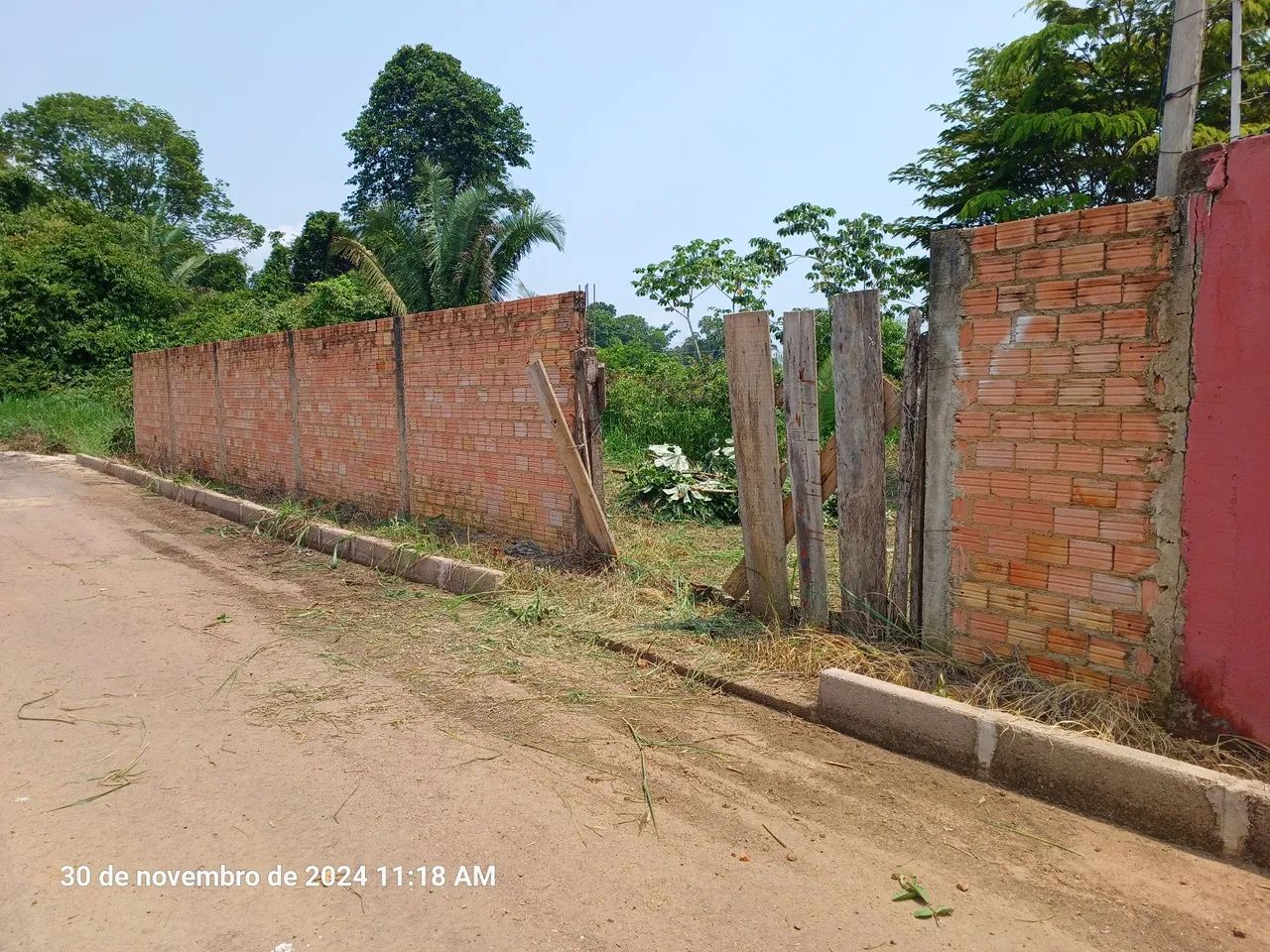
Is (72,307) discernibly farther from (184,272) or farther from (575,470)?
(575,470)

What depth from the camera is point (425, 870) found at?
2.84 meters

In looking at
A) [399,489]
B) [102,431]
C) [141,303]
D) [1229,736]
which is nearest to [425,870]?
[1229,736]

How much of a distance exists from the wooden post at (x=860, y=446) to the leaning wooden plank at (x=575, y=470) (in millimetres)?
2194

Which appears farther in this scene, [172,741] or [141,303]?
[141,303]

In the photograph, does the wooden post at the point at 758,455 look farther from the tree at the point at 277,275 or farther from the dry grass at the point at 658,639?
the tree at the point at 277,275

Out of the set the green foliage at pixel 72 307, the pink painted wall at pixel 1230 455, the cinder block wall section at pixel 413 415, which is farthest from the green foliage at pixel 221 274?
the pink painted wall at pixel 1230 455

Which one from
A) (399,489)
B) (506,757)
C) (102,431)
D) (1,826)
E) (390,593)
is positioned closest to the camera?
(1,826)

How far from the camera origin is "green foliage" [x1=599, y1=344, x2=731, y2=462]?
1205 centimetres

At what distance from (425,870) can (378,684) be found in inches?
77.5

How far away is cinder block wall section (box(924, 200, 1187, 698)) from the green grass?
62.4ft

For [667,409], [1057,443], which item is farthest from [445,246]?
[1057,443]

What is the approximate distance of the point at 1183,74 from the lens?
245 inches

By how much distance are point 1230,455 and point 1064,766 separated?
4.34 feet

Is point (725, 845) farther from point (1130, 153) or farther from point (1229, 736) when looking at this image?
point (1130, 153)
